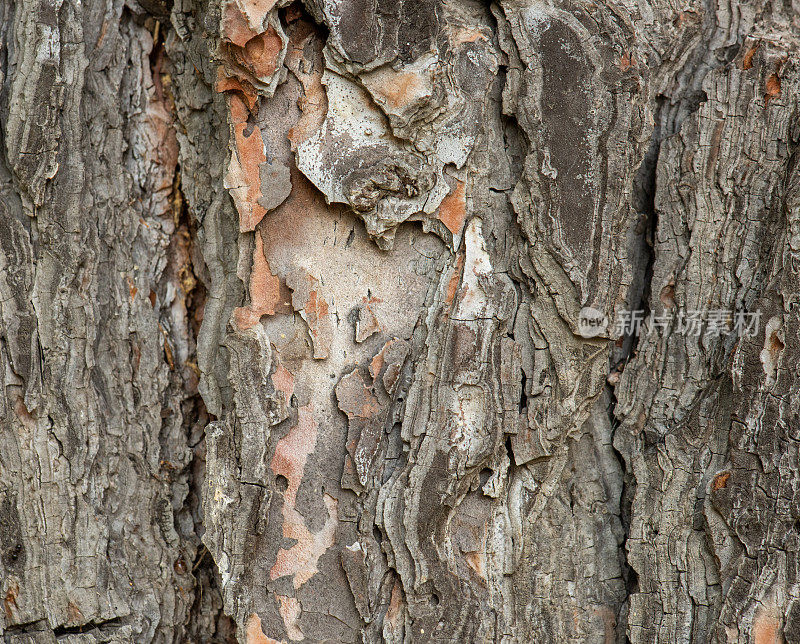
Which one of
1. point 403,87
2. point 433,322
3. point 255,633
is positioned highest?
point 403,87

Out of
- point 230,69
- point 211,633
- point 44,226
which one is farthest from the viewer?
point 211,633

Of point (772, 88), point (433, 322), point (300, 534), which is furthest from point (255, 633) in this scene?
point (772, 88)

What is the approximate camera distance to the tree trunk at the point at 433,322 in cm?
167

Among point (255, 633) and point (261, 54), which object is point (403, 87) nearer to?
point (261, 54)

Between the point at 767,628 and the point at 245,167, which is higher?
the point at 245,167

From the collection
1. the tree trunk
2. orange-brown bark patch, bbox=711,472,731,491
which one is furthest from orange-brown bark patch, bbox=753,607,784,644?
→ orange-brown bark patch, bbox=711,472,731,491

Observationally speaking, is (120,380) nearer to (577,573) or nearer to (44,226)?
(44,226)

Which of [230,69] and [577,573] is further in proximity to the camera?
A: [577,573]

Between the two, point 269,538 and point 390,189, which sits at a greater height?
point 390,189

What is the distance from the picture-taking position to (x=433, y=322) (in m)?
1.73

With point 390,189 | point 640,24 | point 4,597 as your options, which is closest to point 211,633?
point 4,597

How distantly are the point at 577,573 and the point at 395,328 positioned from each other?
0.81m

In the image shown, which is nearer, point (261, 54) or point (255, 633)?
point (261, 54)

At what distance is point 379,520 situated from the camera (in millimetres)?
1697
